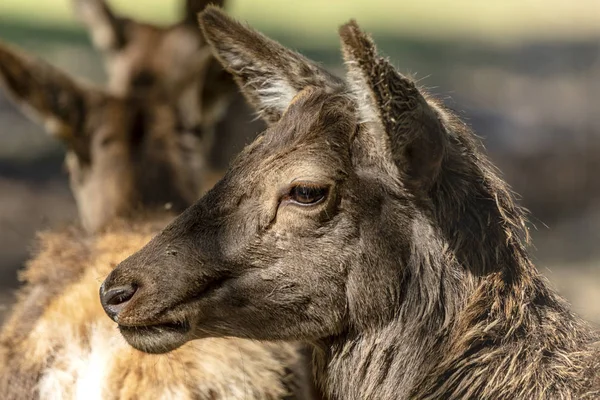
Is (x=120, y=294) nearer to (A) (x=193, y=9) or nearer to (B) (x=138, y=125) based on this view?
(B) (x=138, y=125)

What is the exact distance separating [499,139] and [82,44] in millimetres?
9812

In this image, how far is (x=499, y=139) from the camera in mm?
16141

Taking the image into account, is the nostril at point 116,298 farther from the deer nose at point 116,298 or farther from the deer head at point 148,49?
the deer head at point 148,49

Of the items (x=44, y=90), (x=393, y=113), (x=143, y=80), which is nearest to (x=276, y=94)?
(x=393, y=113)

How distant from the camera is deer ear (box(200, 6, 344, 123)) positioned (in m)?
4.47

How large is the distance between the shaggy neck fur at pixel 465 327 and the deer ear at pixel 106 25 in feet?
19.8

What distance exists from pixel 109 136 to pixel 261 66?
108 inches

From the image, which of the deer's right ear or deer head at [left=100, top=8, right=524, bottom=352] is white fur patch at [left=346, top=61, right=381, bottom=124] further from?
the deer's right ear

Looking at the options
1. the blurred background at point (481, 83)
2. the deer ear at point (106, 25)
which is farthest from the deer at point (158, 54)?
the blurred background at point (481, 83)

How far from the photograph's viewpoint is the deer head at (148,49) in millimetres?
7884

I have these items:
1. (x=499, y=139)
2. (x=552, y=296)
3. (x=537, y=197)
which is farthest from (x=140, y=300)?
(x=499, y=139)

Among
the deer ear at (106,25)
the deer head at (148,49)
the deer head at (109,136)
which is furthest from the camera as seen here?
the deer ear at (106,25)

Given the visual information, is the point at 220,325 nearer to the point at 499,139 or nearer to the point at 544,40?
the point at 499,139

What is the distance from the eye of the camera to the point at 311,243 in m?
4.05
